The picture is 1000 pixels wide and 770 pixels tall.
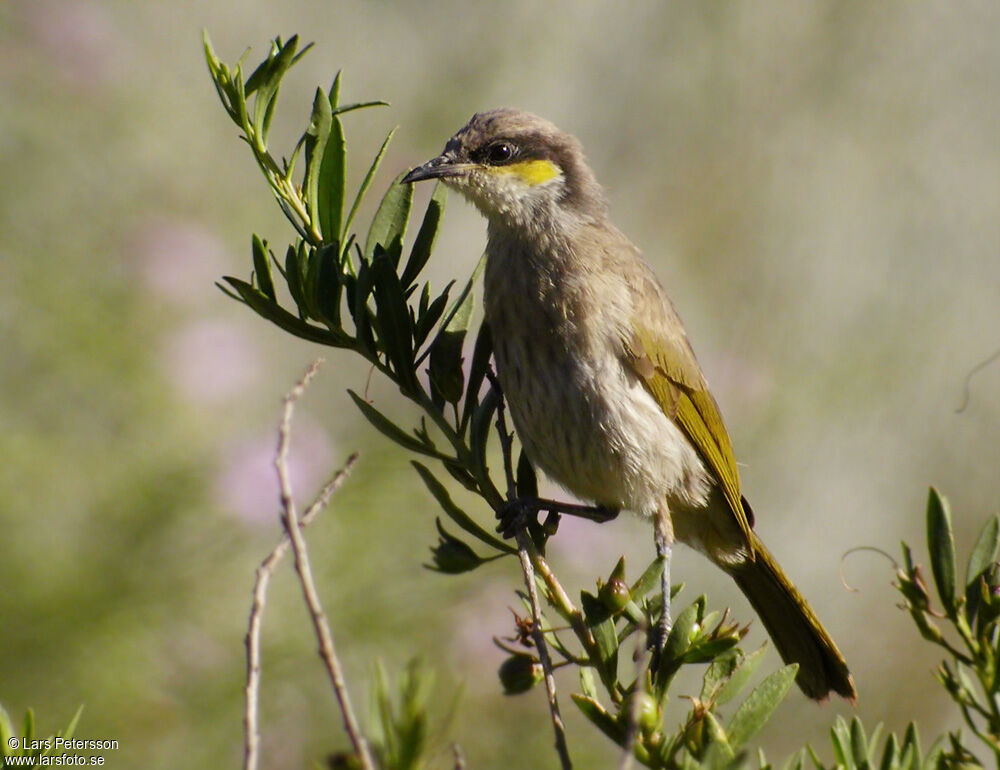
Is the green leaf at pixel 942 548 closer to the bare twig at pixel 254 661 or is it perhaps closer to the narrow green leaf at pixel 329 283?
the bare twig at pixel 254 661

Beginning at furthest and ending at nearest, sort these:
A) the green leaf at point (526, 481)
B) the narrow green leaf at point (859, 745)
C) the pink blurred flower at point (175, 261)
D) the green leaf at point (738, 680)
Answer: the pink blurred flower at point (175, 261) → the green leaf at point (526, 481) → the green leaf at point (738, 680) → the narrow green leaf at point (859, 745)

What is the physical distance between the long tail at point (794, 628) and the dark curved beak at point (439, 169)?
1251 mm

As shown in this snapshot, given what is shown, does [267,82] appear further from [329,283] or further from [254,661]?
[254,661]

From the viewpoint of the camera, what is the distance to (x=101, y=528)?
3484mm

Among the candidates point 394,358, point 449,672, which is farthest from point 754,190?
point 394,358

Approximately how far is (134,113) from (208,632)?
6.25 feet

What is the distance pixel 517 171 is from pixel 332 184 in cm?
161

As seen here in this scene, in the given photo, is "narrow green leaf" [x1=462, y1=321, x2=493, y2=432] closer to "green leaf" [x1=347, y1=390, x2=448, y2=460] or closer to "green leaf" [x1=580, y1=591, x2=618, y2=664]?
"green leaf" [x1=347, y1=390, x2=448, y2=460]

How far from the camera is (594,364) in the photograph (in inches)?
126

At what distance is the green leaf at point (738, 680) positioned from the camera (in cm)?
149

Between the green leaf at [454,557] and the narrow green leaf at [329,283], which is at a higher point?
the narrow green leaf at [329,283]

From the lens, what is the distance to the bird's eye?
3.34 m

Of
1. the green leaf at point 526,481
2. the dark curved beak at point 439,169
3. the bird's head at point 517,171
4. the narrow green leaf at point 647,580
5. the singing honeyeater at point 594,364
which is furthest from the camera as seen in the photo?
the bird's head at point 517,171

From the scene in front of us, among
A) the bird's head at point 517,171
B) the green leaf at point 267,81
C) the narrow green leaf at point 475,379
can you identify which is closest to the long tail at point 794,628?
the narrow green leaf at point 475,379
